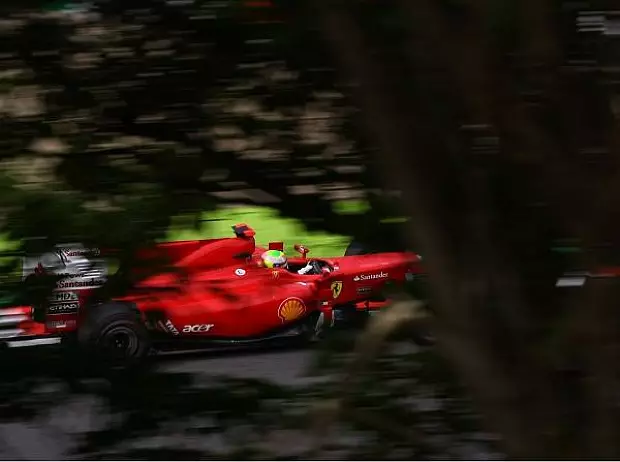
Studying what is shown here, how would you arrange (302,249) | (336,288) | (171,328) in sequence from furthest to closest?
(336,288) → (171,328) → (302,249)

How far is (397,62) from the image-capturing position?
1723 mm

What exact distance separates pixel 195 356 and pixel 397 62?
3.85 feet

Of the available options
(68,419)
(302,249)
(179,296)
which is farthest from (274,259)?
Answer: (68,419)

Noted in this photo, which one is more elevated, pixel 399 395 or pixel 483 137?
pixel 483 137

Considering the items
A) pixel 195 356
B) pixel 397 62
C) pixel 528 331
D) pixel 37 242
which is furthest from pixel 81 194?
pixel 528 331

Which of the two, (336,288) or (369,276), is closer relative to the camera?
(369,276)

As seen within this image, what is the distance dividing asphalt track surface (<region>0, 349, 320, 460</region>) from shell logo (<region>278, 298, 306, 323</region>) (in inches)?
6.0

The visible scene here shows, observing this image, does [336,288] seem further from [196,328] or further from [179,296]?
[179,296]

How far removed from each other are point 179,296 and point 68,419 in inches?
16.5

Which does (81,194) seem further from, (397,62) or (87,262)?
(397,62)

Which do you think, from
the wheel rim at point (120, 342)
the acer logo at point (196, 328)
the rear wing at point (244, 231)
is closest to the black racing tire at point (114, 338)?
the wheel rim at point (120, 342)

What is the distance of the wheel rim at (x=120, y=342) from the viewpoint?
7.68ft

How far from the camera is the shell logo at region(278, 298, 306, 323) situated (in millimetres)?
2637

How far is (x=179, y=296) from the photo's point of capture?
2.33 meters
